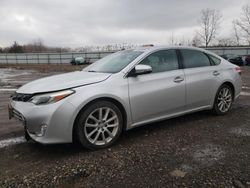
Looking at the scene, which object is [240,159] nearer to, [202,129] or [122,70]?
[202,129]

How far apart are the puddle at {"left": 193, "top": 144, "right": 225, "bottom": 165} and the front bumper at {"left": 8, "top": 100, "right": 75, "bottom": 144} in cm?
172

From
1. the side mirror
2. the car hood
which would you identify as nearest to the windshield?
the side mirror

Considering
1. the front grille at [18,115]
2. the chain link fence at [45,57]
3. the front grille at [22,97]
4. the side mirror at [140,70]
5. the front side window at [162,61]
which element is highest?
the chain link fence at [45,57]

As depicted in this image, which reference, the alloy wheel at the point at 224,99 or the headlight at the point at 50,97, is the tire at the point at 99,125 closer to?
the headlight at the point at 50,97

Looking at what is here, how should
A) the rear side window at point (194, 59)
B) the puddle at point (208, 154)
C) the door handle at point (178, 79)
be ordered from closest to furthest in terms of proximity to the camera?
the puddle at point (208, 154) → the door handle at point (178, 79) → the rear side window at point (194, 59)

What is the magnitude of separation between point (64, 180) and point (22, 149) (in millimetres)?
1285

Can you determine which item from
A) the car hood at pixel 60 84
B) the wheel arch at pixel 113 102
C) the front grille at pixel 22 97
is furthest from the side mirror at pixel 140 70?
the front grille at pixel 22 97

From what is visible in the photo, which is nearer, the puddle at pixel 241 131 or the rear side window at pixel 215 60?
the puddle at pixel 241 131

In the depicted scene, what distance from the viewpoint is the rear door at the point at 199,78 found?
466cm

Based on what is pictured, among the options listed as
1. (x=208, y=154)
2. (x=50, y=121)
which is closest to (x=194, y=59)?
(x=208, y=154)

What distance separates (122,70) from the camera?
3.99 meters

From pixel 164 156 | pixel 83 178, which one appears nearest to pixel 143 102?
pixel 164 156

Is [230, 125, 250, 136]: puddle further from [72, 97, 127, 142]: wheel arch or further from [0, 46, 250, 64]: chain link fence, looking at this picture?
[0, 46, 250, 64]: chain link fence

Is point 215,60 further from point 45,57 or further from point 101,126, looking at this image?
point 45,57
